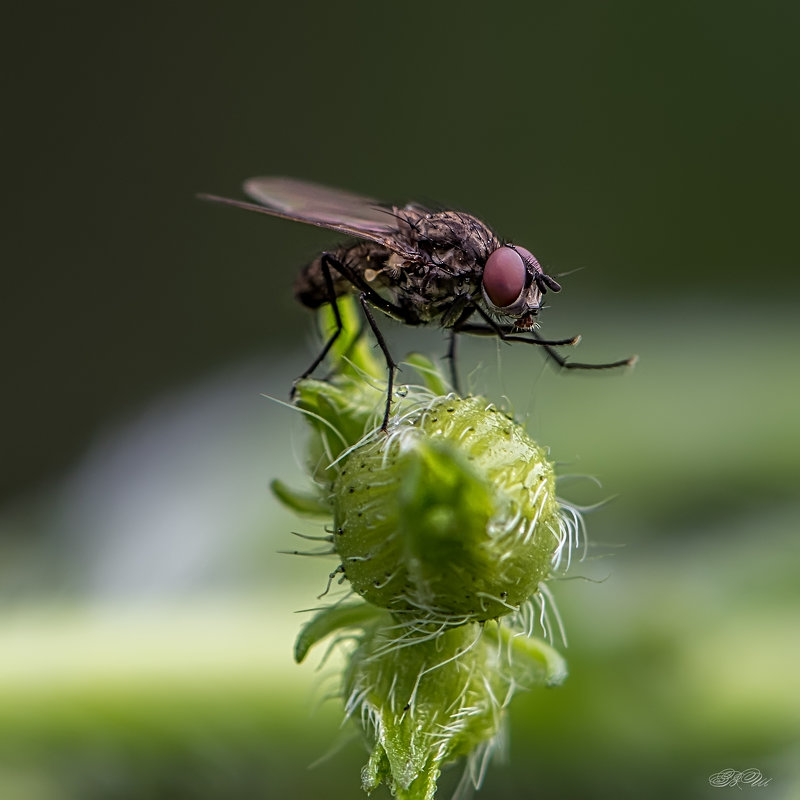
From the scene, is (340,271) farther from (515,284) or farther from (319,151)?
(319,151)

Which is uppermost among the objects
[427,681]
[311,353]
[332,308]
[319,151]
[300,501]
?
[332,308]

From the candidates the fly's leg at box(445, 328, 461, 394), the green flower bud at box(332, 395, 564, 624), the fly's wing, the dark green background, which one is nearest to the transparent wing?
the fly's wing

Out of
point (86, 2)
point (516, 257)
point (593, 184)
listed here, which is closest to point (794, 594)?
point (516, 257)

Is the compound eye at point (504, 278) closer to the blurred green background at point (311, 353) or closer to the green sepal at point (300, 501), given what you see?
the blurred green background at point (311, 353)

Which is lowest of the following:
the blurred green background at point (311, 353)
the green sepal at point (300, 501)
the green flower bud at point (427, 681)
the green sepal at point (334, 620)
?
the blurred green background at point (311, 353)

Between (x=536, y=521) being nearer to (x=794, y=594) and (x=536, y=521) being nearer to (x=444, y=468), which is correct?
(x=444, y=468)

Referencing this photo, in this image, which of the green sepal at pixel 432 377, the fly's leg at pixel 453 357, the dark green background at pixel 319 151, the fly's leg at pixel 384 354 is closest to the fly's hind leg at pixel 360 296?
the fly's leg at pixel 384 354

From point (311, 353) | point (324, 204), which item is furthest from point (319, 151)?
point (324, 204)

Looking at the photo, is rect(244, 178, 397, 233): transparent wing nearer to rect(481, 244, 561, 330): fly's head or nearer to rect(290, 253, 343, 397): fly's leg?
rect(290, 253, 343, 397): fly's leg
